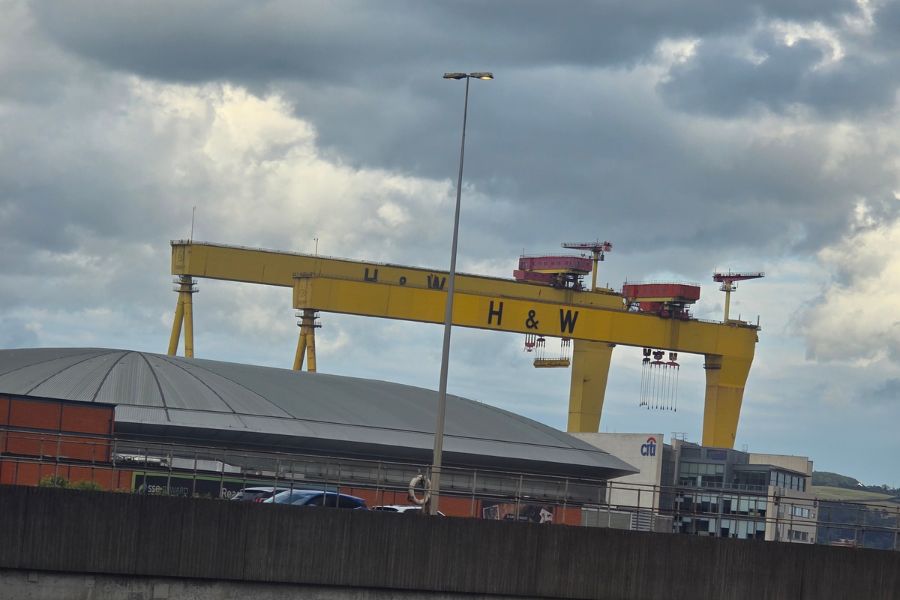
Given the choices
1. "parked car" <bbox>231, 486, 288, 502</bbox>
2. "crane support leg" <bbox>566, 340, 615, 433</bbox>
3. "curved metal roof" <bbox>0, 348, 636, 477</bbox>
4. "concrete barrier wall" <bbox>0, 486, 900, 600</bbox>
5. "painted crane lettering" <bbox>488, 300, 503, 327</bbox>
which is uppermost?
"painted crane lettering" <bbox>488, 300, 503, 327</bbox>

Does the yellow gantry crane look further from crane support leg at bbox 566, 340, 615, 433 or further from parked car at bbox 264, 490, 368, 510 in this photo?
parked car at bbox 264, 490, 368, 510

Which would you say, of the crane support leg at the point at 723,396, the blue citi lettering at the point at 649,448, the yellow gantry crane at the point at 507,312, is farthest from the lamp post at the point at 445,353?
the blue citi lettering at the point at 649,448

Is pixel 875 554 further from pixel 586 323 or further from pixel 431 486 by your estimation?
pixel 586 323

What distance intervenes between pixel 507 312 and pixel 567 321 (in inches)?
196

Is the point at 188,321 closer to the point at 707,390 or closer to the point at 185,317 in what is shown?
the point at 185,317

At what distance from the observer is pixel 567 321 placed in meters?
92.2

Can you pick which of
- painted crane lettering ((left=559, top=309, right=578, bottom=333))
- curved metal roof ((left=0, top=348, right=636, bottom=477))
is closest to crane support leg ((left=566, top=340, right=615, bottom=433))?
painted crane lettering ((left=559, top=309, right=578, bottom=333))

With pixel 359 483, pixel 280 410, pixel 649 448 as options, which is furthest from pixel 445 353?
pixel 649 448

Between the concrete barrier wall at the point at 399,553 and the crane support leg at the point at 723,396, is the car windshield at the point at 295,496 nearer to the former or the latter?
the concrete barrier wall at the point at 399,553

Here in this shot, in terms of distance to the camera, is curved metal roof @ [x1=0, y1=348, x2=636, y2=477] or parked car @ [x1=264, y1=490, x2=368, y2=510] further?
curved metal roof @ [x1=0, y1=348, x2=636, y2=477]

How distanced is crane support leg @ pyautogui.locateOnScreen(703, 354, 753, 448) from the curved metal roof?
1202 cm

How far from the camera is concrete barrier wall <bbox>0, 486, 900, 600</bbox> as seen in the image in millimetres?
29125

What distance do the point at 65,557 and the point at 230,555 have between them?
11.4 feet

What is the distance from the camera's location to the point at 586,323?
92750mm
